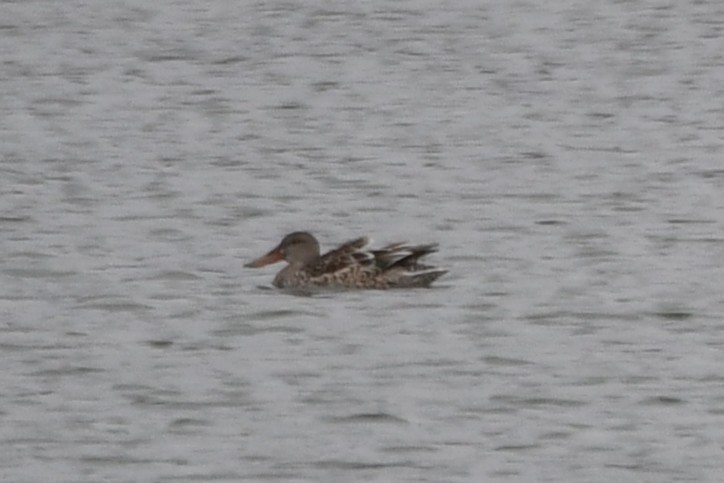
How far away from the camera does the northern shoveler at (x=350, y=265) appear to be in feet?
43.0

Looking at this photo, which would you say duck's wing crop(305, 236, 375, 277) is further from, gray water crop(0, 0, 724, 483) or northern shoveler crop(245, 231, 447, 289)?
gray water crop(0, 0, 724, 483)

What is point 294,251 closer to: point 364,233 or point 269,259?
point 269,259

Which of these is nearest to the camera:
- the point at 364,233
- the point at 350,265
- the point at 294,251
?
the point at 350,265

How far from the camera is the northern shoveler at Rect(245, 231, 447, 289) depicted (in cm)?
1312

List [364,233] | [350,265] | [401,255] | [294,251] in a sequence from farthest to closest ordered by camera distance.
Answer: [364,233]
[294,251]
[350,265]
[401,255]

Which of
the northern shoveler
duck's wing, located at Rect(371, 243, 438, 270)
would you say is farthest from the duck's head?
duck's wing, located at Rect(371, 243, 438, 270)

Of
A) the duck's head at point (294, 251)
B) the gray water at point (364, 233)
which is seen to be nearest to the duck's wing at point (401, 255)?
the gray water at point (364, 233)

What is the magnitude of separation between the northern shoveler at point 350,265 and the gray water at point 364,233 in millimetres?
108

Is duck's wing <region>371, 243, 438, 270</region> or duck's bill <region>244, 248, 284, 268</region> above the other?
duck's wing <region>371, 243, 438, 270</region>

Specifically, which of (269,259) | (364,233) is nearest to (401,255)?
(269,259)

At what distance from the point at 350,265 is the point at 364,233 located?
126 cm

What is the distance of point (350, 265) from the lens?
43.6ft

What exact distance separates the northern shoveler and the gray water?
108 mm

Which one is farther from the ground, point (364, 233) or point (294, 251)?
point (294, 251)
